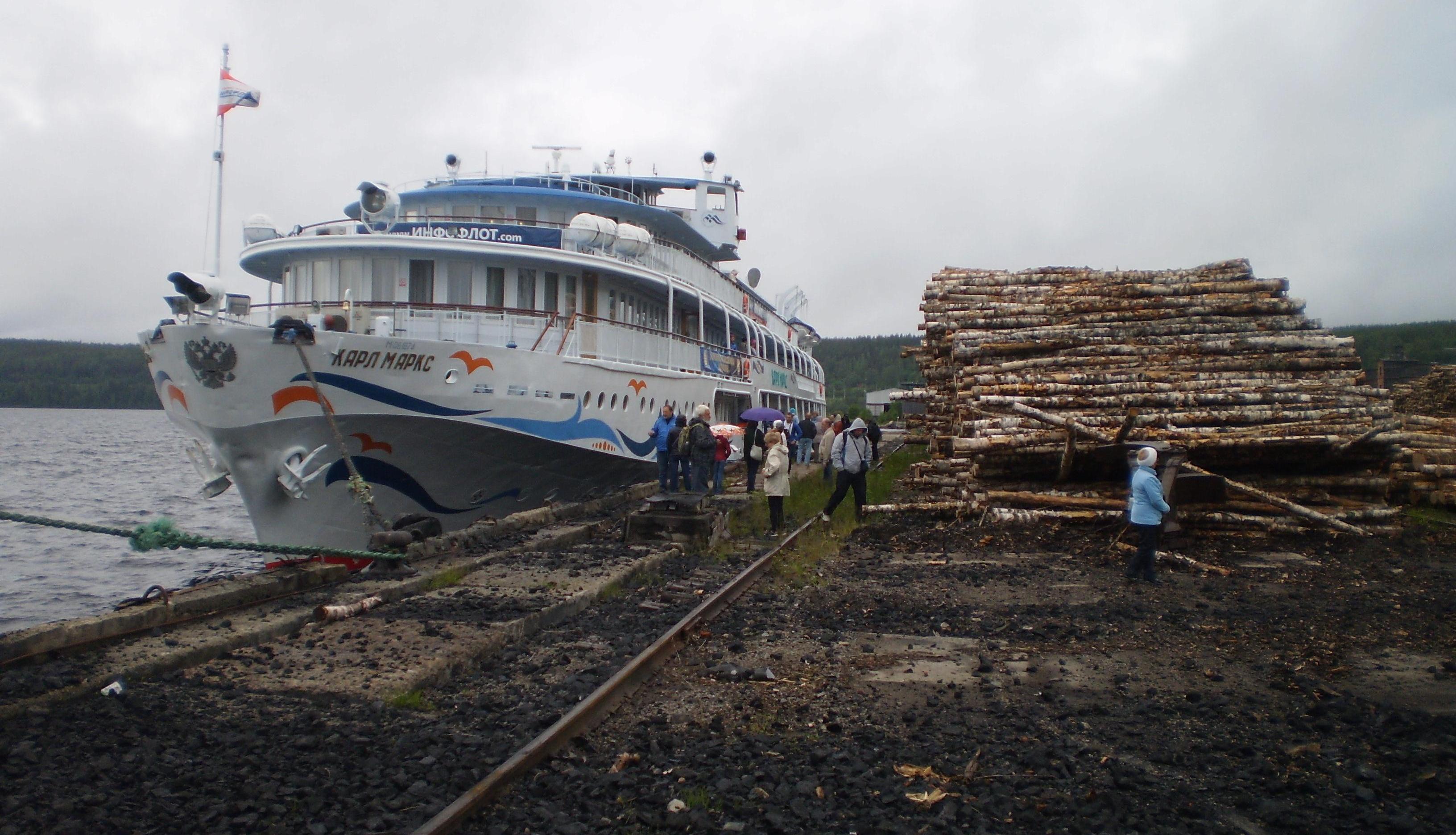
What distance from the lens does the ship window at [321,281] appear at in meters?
15.1

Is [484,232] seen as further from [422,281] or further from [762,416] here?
[762,416]

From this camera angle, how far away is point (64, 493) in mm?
31047

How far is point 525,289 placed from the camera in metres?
15.9

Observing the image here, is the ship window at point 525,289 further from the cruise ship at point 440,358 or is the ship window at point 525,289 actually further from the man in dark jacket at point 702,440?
the man in dark jacket at point 702,440

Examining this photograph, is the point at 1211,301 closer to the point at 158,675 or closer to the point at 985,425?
the point at 985,425

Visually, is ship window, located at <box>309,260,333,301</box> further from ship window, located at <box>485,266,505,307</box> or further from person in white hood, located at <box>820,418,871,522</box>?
person in white hood, located at <box>820,418,871,522</box>

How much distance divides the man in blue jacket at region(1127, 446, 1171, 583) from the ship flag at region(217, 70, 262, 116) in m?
12.4

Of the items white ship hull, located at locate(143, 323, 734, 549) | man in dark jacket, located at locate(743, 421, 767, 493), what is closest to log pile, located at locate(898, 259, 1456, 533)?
man in dark jacket, located at locate(743, 421, 767, 493)

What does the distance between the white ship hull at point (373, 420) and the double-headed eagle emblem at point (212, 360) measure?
12mm

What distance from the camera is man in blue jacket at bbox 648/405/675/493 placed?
15.4 metres

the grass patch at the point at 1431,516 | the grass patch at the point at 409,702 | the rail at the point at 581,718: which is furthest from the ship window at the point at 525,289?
the grass patch at the point at 1431,516

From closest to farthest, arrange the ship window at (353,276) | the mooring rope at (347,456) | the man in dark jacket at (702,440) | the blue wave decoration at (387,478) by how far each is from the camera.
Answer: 1. the mooring rope at (347,456)
2. the blue wave decoration at (387,478)
3. the man in dark jacket at (702,440)
4. the ship window at (353,276)

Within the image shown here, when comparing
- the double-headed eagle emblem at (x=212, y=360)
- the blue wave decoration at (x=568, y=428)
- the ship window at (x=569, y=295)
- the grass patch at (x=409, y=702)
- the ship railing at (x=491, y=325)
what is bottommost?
the grass patch at (x=409, y=702)

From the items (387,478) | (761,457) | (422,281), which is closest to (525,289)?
(422,281)
